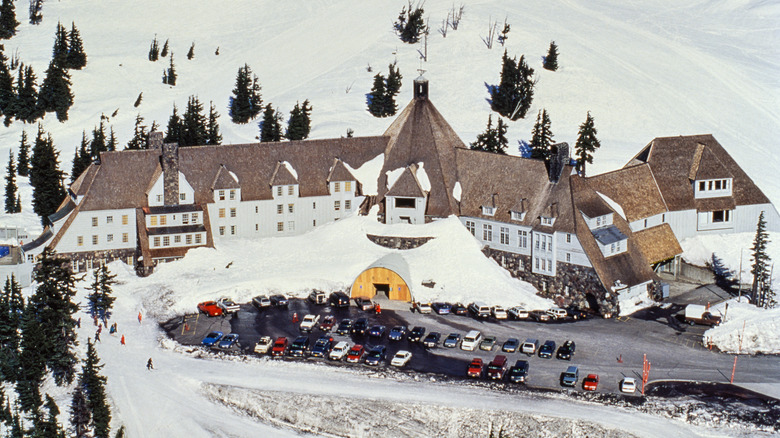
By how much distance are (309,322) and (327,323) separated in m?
1.65

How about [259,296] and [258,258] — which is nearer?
[259,296]

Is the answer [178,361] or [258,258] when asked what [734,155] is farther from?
[178,361]

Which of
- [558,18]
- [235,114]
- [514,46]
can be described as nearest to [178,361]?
[235,114]

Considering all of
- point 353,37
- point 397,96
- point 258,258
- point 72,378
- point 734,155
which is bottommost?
point 72,378

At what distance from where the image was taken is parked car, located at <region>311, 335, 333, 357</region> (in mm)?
87750

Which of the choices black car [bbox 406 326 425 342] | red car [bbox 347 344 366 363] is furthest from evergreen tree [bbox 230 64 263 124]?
red car [bbox 347 344 366 363]

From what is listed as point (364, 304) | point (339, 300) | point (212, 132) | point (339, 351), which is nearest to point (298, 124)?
point (212, 132)

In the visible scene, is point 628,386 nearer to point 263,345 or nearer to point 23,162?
point 263,345

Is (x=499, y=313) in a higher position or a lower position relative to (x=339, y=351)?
higher

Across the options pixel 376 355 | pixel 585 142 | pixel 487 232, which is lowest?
pixel 376 355

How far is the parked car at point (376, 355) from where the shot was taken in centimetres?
8612

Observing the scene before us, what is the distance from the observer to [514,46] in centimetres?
16575

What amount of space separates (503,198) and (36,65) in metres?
96.0

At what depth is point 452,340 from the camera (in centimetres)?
9025
